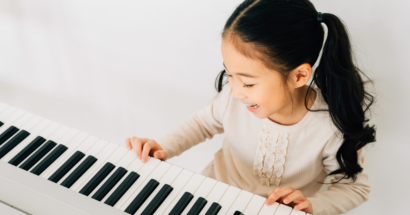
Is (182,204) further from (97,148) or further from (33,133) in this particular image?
(33,133)

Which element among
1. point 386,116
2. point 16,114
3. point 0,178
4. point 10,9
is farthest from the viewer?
point 10,9

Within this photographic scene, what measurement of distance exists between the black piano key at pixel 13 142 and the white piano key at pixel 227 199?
1.82 feet

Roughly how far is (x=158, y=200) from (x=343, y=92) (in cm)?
56

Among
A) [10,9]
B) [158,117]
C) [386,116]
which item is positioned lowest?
[158,117]

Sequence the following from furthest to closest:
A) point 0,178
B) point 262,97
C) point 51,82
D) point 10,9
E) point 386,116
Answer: point 51,82, point 10,9, point 386,116, point 262,97, point 0,178

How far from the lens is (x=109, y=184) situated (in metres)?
0.86

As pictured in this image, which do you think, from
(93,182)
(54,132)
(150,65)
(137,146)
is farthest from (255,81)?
(150,65)

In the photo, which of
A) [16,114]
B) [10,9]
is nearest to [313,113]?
[16,114]

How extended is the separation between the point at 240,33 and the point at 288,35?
A: 0.11 m

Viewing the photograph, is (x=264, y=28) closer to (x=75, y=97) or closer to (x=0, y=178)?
(x=0, y=178)

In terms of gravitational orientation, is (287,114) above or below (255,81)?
below

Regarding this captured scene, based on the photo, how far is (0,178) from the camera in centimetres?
79

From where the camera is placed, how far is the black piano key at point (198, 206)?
0.82m

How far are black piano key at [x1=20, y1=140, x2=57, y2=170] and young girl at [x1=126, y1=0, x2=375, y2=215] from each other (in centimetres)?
20
